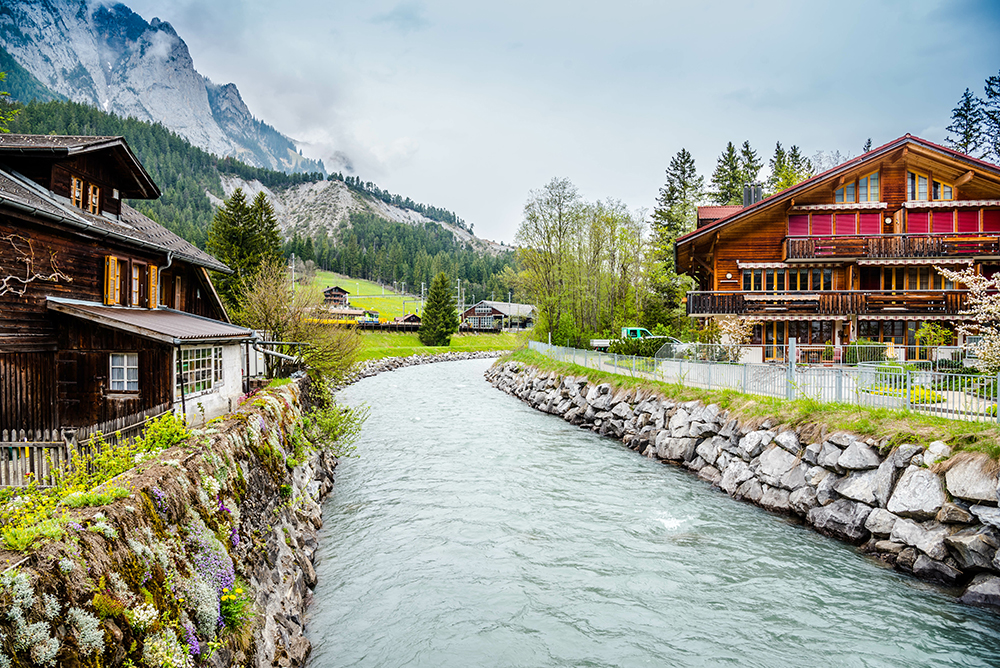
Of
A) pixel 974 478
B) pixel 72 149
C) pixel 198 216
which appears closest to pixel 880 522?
pixel 974 478

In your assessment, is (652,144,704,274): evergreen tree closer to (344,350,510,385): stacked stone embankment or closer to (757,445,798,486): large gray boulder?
(344,350,510,385): stacked stone embankment

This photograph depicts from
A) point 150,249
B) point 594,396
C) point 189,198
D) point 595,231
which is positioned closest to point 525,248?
point 595,231

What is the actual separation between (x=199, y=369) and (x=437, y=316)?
64.3 m

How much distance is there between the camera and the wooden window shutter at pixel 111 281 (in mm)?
15352

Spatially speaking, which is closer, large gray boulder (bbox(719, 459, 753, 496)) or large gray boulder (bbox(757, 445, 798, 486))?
large gray boulder (bbox(757, 445, 798, 486))

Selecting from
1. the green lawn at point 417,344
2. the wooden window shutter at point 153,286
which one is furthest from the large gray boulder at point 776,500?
the green lawn at point 417,344

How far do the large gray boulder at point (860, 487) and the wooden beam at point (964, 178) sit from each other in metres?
24.4

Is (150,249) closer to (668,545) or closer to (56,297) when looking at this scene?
(56,297)

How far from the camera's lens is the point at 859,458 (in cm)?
1223

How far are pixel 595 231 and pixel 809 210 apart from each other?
57.3 feet

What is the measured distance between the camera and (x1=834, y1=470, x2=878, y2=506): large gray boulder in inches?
460

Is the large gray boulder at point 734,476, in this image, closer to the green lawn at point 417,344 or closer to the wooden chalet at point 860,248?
the wooden chalet at point 860,248

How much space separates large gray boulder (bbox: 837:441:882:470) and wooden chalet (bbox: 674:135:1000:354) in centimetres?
1785

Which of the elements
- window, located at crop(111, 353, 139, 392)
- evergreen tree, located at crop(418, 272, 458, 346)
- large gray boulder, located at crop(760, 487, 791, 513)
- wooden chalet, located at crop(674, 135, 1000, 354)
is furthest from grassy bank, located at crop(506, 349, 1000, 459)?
evergreen tree, located at crop(418, 272, 458, 346)
